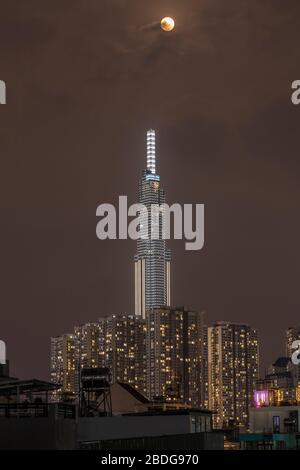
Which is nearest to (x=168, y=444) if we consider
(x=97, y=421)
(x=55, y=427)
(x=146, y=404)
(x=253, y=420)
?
(x=97, y=421)

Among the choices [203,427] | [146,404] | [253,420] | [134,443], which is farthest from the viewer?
[253,420]

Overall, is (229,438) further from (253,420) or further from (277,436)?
(277,436)

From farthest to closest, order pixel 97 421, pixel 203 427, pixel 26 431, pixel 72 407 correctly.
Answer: pixel 203 427
pixel 97 421
pixel 72 407
pixel 26 431

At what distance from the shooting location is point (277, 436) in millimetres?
105812

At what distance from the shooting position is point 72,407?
148ft

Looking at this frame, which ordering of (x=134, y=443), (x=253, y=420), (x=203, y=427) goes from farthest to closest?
1. (x=253, y=420)
2. (x=203, y=427)
3. (x=134, y=443)

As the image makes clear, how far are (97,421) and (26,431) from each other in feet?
83.8

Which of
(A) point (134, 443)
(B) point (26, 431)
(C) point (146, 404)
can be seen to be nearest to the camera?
(B) point (26, 431)
